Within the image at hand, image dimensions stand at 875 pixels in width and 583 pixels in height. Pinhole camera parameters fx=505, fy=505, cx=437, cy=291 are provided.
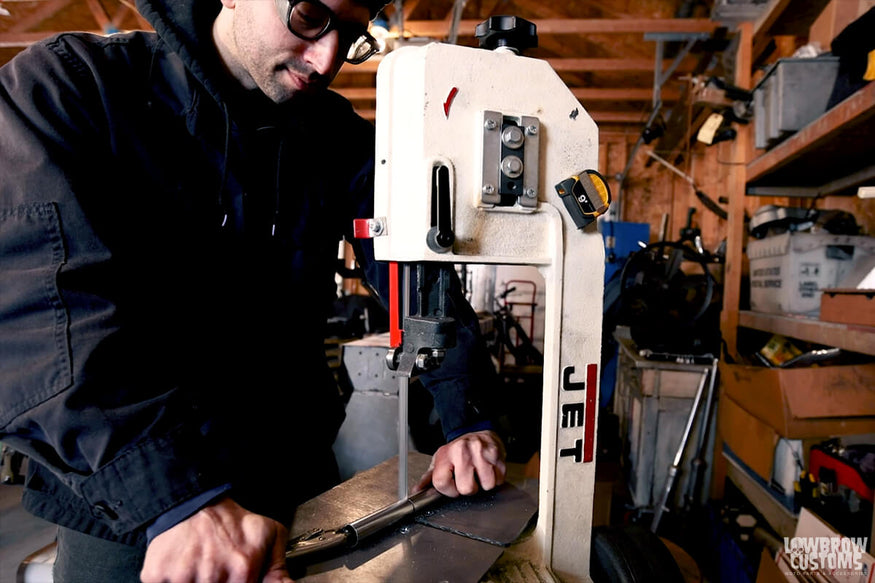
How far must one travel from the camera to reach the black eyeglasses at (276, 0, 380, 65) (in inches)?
30.4

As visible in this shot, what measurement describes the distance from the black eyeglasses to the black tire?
98 cm

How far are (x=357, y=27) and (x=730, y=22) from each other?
239 cm

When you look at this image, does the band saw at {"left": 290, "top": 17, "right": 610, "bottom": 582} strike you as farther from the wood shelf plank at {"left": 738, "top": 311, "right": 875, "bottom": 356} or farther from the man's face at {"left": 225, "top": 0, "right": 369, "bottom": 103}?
the wood shelf plank at {"left": 738, "top": 311, "right": 875, "bottom": 356}

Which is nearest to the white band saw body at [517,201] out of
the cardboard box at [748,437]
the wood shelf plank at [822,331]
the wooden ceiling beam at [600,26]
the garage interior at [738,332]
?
the garage interior at [738,332]

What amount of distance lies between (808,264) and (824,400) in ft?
1.69

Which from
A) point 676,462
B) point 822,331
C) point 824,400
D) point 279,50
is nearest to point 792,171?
point 822,331

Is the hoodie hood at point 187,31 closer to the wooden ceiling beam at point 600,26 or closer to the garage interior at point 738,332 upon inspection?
→ the garage interior at point 738,332

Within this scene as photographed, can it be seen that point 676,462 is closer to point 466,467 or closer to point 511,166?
point 466,467

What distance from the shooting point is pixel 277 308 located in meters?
1.01

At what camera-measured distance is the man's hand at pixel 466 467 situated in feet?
2.94

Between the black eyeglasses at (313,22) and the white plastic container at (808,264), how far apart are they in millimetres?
1641

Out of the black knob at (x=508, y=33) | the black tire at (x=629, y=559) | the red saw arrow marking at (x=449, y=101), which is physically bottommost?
the black tire at (x=629, y=559)

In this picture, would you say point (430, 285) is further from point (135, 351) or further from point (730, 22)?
point (730, 22)

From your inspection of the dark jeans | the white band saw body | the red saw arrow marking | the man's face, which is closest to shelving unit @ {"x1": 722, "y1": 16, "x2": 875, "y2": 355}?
the white band saw body
